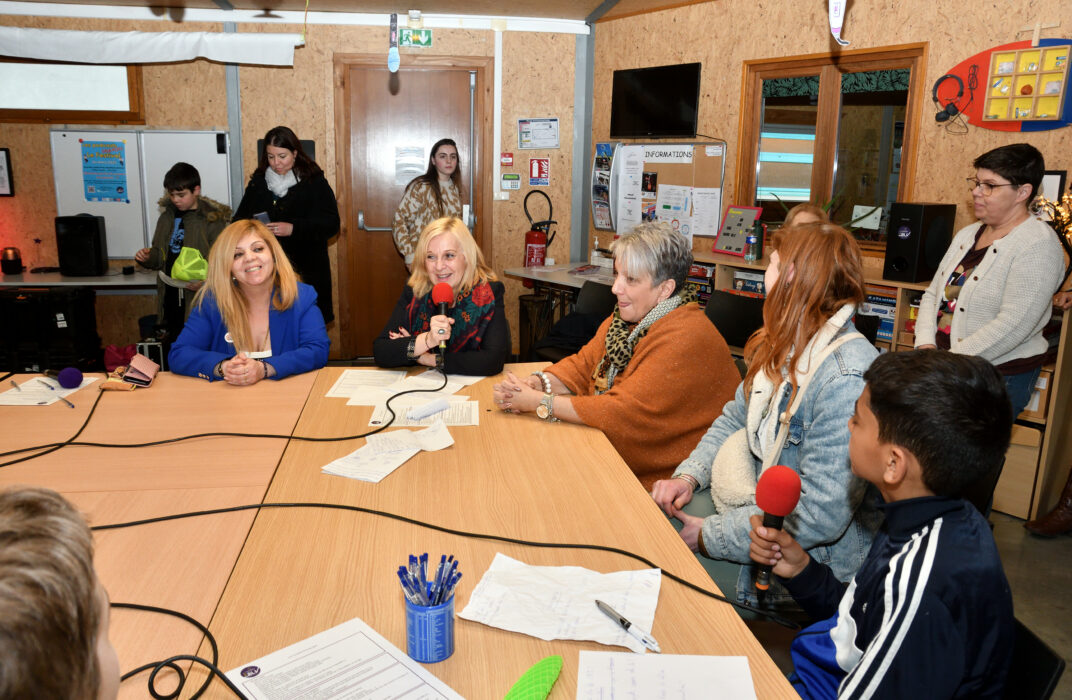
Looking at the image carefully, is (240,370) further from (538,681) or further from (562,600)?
(538,681)

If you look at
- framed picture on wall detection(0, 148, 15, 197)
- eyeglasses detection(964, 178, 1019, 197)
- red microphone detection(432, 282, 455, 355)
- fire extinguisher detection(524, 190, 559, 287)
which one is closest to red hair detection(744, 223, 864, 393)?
red microphone detection(432, 282, 455, 355)

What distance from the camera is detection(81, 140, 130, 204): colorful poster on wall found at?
5.82 meters

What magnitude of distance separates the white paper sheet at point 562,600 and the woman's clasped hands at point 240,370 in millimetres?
1529

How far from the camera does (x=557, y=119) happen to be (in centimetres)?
620

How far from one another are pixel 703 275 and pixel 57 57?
486 cm

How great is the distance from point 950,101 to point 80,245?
5593mm

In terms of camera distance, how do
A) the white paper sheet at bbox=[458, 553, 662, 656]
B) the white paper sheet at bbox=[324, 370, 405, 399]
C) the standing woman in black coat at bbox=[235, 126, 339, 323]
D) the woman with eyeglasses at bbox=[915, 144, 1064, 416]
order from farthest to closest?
the standing woman in black coat at bbox=[235, 126, 339, 323] < the woman with eyeglasses at bbox=[915, 144, 1064, 416] < the white paper sheet at bbox=[324, 370, 405, 399] < the white paper sheet at bbox=[458, 553, 662, 656]

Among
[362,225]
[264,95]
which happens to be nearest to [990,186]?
[362,225]

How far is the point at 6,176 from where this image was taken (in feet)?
19.0

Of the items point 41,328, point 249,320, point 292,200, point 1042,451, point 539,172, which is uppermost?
point 539,172

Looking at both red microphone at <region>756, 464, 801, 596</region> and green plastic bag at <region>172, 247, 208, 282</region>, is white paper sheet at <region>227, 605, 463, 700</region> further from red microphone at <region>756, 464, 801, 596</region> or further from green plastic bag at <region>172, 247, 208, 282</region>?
green plastic bag at <region>172, 247, 208, 282</region>

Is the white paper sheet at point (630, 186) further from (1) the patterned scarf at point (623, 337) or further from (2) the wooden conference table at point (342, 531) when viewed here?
(2) the wooden conference table at point (342, 531)

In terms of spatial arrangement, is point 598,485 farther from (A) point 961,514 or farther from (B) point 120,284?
(B) point 120,284

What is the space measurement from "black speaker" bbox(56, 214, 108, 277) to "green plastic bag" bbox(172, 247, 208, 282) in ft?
6.01
